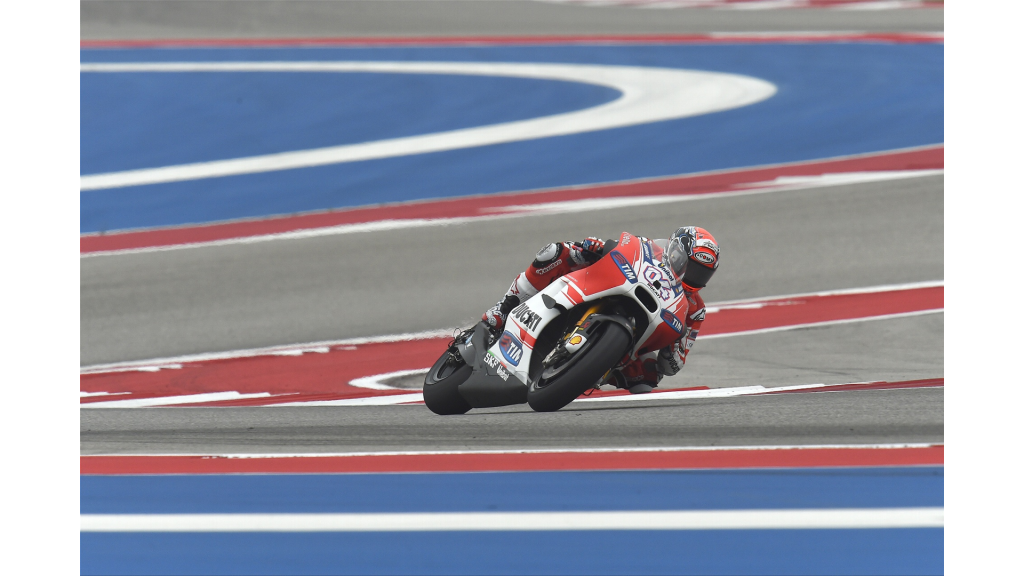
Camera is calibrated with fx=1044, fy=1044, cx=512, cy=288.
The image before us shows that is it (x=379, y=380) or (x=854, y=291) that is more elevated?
(x=854, y=291)

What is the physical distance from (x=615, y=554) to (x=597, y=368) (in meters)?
1.28

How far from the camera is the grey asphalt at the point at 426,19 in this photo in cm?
2127

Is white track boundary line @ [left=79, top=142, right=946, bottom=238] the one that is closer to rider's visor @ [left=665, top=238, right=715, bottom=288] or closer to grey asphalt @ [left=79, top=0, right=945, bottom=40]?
rider's visor @ [left=665, top=238, right=715, bottom=288]

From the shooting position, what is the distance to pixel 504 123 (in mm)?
15586

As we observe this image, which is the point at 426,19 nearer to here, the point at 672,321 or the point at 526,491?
the point at 672,321

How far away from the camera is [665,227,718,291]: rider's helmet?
6262mm

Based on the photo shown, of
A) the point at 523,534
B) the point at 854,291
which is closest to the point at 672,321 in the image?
the point at 523,534

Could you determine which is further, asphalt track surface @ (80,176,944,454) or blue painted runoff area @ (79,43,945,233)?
blue painted runoff area @ (79,43,945,233)

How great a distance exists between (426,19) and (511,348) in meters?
17.7

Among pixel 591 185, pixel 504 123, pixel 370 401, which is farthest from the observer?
pixel 504 123

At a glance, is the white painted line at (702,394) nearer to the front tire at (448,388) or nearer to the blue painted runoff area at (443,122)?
the front tire at (448,388)

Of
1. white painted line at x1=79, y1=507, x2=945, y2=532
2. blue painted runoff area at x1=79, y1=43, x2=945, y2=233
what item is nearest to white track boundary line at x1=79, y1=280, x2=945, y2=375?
blue painted runoff area at x1=79, y1=43, x2=945, y2=233

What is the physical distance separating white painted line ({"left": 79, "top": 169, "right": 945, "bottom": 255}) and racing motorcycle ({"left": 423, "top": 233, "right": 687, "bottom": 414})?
5913mm

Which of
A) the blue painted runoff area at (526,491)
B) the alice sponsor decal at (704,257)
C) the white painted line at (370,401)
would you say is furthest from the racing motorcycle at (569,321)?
the white painted line at (370,401)
